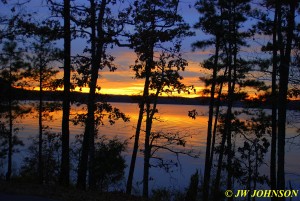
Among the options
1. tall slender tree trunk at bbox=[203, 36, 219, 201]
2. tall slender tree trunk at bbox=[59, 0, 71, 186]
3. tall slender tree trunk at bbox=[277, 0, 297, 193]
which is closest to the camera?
tall slender tree trunk at bbox=[59, 0, 71, 186]

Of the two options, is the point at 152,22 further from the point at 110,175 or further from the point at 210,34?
the point at 110,175

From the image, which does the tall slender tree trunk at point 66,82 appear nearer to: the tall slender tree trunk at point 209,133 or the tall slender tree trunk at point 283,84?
the tall slender tree trunk at point 283,84

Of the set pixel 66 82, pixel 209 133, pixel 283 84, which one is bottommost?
pixel 209 133

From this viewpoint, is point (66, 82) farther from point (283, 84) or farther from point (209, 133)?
point (209, 133)

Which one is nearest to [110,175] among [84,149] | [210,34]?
[210,34]

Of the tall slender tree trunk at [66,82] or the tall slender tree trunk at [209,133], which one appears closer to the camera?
the tall slender tree trunk at [66,82]

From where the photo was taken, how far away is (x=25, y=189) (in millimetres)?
12008

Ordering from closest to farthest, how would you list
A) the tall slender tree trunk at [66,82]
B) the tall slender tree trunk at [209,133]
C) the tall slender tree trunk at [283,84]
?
the tall slender tree trunk at [66,82] < the tall slender tree trunk at [283,84] < the tall slender tree trunk at [209,133]

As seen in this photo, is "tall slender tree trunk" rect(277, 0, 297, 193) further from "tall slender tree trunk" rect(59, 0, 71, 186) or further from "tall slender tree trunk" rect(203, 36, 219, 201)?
"tall slender tree trunk" rect(59, 0, 71, 186)

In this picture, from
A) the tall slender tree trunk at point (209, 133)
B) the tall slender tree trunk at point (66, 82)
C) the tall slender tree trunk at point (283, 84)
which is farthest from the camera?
the tall slender tree trunk at point (209, 133)

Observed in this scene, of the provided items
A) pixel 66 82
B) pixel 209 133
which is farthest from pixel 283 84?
pixel 209 133

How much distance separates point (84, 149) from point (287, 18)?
33.9 ft

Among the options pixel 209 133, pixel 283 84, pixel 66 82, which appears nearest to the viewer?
pixel 66 82

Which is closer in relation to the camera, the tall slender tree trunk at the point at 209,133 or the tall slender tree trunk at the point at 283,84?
the tall slender tree trunk at the point at 283,84
